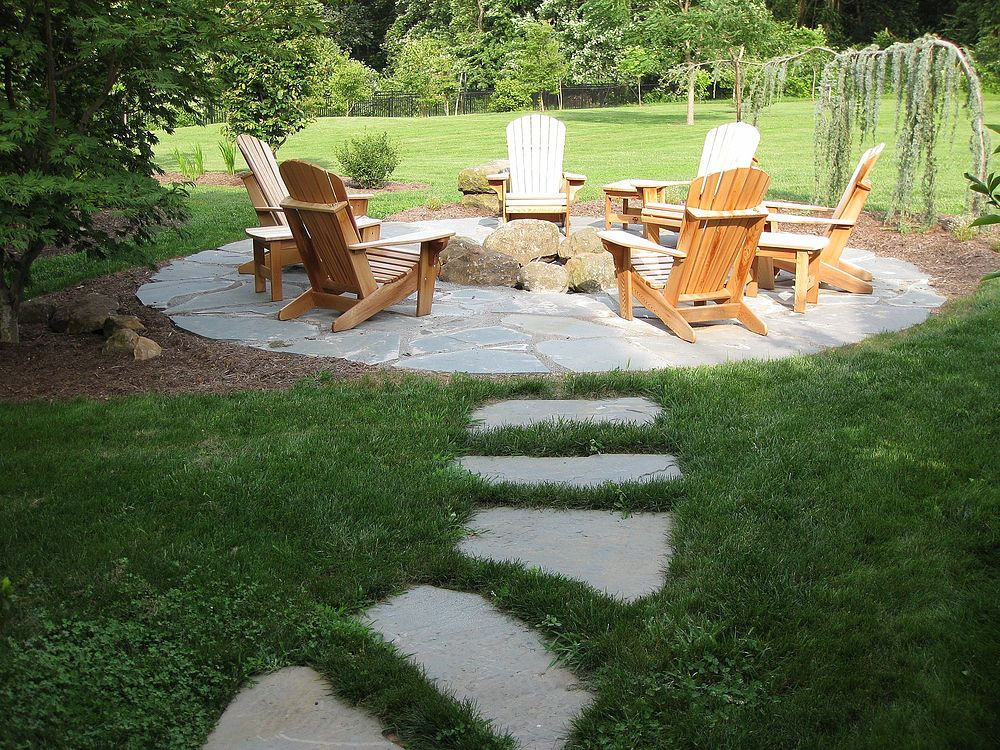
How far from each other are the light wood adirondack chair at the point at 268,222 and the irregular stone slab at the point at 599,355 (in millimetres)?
2176

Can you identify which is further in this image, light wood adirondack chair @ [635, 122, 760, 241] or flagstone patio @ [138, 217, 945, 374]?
light wood adirondack chair @ [635, 122, 760, 241]

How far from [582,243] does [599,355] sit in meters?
2.56

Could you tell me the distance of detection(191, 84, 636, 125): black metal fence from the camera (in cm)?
3609

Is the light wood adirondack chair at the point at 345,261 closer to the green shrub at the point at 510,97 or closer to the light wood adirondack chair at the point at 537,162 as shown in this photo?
the light wood adirondack chair at the point at 537,162

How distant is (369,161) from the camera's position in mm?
12430

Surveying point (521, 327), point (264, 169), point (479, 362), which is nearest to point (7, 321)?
point (479, 362)

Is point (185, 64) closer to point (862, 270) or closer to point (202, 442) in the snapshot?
point (202, 442)

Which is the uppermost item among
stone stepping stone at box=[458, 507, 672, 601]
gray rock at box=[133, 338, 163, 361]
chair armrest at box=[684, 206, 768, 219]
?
chair armrest at box=[684, 206, 768, 219]

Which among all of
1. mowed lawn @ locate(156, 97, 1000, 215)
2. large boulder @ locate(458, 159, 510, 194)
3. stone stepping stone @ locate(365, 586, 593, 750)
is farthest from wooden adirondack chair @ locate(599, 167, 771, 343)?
large boulder @ locate(458, 159, 510, 194)

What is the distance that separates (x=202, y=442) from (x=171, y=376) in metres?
1.07

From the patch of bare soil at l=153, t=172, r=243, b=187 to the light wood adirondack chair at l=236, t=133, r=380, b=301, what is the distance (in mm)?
6383

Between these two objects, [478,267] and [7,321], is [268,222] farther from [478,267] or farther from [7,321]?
[7,321]

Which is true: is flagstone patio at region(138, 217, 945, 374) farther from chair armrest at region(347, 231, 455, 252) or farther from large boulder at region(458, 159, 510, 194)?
large boulder at region(458, 159, 510, 194)

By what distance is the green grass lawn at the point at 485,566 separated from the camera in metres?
2.05
